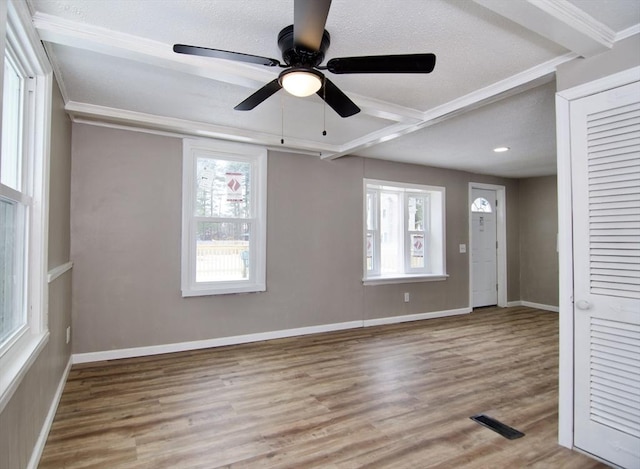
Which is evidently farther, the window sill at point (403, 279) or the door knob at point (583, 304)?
the window sill at point (403, 279)

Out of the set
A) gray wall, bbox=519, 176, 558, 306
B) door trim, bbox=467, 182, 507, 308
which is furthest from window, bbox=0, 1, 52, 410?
gray wall, bbox=519, 176, 558, 306

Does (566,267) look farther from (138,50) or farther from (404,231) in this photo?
(404,231)

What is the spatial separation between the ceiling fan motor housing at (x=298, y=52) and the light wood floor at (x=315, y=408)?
7.24ft

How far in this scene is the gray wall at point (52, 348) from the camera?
1590 mm

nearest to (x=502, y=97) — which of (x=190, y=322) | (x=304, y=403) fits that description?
(x=304, y=403)

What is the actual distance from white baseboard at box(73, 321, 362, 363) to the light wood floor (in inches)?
4.6

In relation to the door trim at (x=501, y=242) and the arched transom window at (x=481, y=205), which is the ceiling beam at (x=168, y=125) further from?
the door trim at (x=501, y=242)

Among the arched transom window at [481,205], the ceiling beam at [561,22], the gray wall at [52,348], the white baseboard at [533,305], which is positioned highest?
the ceiling beam at [561,22]

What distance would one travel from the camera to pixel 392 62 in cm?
175

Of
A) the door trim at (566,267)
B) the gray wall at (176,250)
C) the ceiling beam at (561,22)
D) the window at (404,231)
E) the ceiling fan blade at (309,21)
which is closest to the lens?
the ceiling fan blade at (309,21)

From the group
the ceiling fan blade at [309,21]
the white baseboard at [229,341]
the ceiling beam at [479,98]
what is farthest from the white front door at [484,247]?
the ceiling fan blade at [309,21]

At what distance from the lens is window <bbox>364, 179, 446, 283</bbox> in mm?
5574

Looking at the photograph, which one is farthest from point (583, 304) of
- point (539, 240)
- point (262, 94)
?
point (539, 240)

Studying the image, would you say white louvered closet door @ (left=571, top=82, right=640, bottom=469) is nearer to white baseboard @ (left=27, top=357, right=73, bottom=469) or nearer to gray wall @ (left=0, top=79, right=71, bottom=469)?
gray wall @ (left=0, top=79, right=71, bottom=469)
